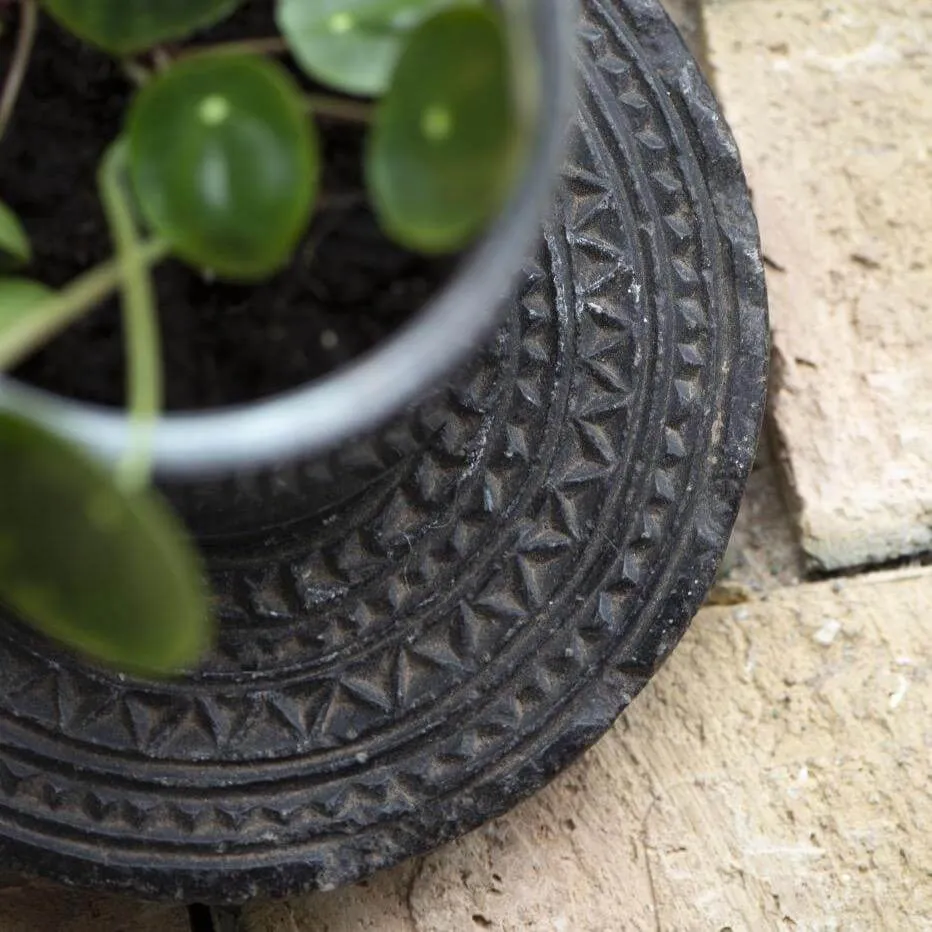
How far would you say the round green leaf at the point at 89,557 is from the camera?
0.31 metres

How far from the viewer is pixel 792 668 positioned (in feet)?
2.35

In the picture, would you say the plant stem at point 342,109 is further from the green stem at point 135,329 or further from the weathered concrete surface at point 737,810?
the weathered concrete surface at point 737,810

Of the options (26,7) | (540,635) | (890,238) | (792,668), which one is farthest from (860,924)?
(26,7)

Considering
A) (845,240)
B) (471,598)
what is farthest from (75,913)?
(845,240)

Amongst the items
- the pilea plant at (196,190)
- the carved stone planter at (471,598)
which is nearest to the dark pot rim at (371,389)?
the pilea plant at (196,190)

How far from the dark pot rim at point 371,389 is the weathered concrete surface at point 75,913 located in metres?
0.43

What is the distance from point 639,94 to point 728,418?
0.16 meters

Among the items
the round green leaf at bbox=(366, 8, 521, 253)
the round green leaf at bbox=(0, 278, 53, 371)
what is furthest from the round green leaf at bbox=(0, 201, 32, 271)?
the round green leaf at bbox=(366, 8, 521, 253)

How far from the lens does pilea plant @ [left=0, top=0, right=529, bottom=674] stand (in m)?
0.32


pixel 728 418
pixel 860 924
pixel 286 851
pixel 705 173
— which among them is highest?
pixel 705 173

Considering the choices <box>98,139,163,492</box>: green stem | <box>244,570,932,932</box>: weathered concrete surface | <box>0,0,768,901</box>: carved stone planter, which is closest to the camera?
<box>98,139,163,492</box>: green stem

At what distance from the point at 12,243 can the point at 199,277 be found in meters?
0.06

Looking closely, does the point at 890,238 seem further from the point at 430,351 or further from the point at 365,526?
the point at 430,351

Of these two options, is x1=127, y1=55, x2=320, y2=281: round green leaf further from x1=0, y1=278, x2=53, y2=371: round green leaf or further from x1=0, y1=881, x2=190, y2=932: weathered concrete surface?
x1=0, y1=881, x2=190, y2=932: weathered concrete surface
